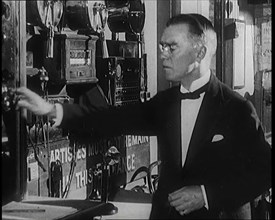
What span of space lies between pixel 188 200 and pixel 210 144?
0.24 metres

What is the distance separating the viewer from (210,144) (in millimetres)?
2188

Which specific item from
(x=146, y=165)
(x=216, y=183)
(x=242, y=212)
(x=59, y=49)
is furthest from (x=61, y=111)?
(x=242, y=212)

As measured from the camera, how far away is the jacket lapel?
7.16 feet

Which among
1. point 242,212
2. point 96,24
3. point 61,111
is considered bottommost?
point 242,212

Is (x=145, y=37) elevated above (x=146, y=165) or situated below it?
above

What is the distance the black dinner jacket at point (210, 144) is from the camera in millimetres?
2191

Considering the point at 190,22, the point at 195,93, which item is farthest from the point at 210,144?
the point at 190,22

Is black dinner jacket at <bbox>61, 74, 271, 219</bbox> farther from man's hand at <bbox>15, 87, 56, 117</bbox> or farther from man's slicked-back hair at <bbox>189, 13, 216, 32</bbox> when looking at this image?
man's slicked-back hair at <bbox>189, 13, 216, 32</bbox>

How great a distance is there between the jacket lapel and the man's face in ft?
0.44

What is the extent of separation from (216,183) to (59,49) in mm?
873

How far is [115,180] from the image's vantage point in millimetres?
2498

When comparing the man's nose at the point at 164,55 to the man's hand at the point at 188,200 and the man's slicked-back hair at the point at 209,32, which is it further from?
the man's hand at the point at 188,200

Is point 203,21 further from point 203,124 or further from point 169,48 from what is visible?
point 203,124

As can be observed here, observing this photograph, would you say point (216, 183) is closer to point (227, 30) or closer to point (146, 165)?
point (146, 165)
